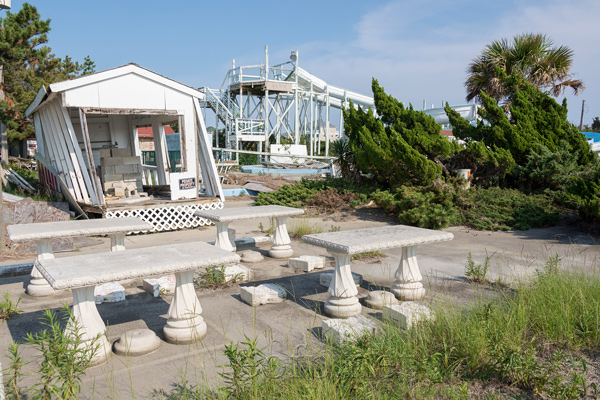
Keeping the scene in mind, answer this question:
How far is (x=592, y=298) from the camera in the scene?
3852 millimetres

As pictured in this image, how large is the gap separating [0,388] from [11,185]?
13294mm

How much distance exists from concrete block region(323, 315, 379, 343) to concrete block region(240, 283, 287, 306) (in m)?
1.18

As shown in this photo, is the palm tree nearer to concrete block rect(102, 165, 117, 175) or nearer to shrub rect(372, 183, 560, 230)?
shrub rect(372, 183, 560, 230)

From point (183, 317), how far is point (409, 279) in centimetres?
247

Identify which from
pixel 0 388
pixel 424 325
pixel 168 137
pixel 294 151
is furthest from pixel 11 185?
pixel 294 151

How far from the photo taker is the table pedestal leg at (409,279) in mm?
4965

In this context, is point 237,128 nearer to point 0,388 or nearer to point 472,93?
point 472,93

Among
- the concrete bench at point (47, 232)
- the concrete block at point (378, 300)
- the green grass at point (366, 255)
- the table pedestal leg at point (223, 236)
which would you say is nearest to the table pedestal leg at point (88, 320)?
the concrete bench at point (47, 232)

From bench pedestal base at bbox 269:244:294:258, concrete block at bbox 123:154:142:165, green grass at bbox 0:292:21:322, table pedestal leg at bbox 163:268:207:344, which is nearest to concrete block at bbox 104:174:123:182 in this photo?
concrete block at bbox 123:154:142:165

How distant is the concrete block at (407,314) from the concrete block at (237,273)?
229 cm

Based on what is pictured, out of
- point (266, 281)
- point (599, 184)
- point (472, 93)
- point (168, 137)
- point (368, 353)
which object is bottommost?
point (266, 281)

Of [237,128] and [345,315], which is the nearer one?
[345,315]

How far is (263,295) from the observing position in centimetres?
489

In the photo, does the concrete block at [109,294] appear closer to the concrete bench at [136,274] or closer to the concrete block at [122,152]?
the concrete bench at [136,274]
